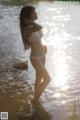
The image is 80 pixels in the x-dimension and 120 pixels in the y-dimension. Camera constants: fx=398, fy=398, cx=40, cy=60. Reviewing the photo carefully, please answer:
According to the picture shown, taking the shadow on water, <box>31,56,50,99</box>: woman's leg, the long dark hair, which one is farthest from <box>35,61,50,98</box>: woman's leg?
the long dark hair

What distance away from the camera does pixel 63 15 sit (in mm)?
21938

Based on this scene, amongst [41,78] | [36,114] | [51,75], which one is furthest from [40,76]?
[51,75]

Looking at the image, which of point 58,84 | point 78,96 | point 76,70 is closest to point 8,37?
point 76,70

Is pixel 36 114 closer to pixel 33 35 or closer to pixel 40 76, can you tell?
pixel 40 76

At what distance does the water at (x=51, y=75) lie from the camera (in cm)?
808

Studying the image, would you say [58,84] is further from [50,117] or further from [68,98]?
[50,117]

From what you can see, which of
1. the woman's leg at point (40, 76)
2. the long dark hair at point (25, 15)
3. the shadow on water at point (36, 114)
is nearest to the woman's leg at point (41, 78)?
the woman's leg at point (40, 76)

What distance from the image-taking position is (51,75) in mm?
10531

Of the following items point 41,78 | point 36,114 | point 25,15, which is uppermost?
point 25,15

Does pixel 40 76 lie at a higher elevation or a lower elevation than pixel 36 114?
higher

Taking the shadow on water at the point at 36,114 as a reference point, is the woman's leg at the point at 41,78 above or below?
above

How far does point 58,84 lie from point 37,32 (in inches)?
93.9

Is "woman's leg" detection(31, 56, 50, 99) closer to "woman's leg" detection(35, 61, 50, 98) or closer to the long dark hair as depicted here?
"woman's leg" detection(35, 61, 50, 98)

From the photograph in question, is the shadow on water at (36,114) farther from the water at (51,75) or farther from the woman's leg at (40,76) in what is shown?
the woman's leg at (40,76)
